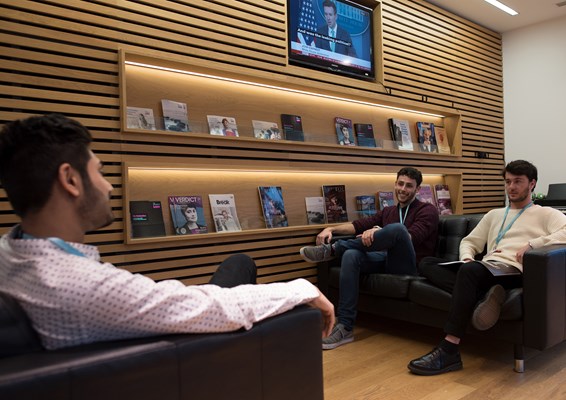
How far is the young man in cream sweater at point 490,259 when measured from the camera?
Result: 8.89ft

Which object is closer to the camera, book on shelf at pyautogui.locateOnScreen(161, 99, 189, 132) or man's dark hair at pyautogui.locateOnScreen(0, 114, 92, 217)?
man's dark hair at pyautogui.locateOnScreen(0, 114, 92, 217)

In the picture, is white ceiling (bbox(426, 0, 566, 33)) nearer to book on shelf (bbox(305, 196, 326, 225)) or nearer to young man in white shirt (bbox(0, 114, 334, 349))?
book on shelf (bbox(305, 196, 326, 225))

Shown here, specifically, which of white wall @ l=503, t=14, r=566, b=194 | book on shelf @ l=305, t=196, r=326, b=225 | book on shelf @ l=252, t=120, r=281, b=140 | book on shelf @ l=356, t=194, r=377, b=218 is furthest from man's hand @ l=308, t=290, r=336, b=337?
white wall @ l=503, t=14, r=566, b=194

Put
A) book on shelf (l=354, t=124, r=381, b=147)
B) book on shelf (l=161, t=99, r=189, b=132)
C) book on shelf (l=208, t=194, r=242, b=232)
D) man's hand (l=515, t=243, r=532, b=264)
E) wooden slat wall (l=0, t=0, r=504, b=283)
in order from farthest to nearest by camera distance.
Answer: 1. book on shelf (l=354, t=124, r=381, b=147)
2. book on shelf (l=208, t=194, r=242, b=232)
3. book on shelf (l=161, t=99, r=189, b=132)
4. man's hand (l=515, t=243, r=532, b=264)
5. wooden slat wall (l=0, t=0, r=504, b=283)

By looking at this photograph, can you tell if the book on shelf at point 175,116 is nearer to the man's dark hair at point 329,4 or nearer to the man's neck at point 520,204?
the man's dark hair at point 329,4

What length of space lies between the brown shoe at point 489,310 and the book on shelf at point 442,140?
305cm

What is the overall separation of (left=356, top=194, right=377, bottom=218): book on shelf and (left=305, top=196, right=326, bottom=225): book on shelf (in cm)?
50

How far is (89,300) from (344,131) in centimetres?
388

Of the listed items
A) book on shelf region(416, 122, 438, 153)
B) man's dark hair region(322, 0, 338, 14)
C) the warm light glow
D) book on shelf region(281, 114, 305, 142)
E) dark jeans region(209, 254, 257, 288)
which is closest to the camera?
dark jeans region(209, 254, 257, 288)

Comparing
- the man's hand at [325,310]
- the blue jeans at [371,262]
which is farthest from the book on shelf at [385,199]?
the man's hand at [325,310]

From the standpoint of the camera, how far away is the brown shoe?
2.65 meters

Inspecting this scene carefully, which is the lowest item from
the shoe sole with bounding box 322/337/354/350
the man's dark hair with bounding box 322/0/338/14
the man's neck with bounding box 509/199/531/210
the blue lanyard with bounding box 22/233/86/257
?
the shoe sole with bounding box 322/337/354/350

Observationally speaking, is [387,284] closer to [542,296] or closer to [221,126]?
[542,296]

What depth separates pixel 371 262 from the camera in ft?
11.8
